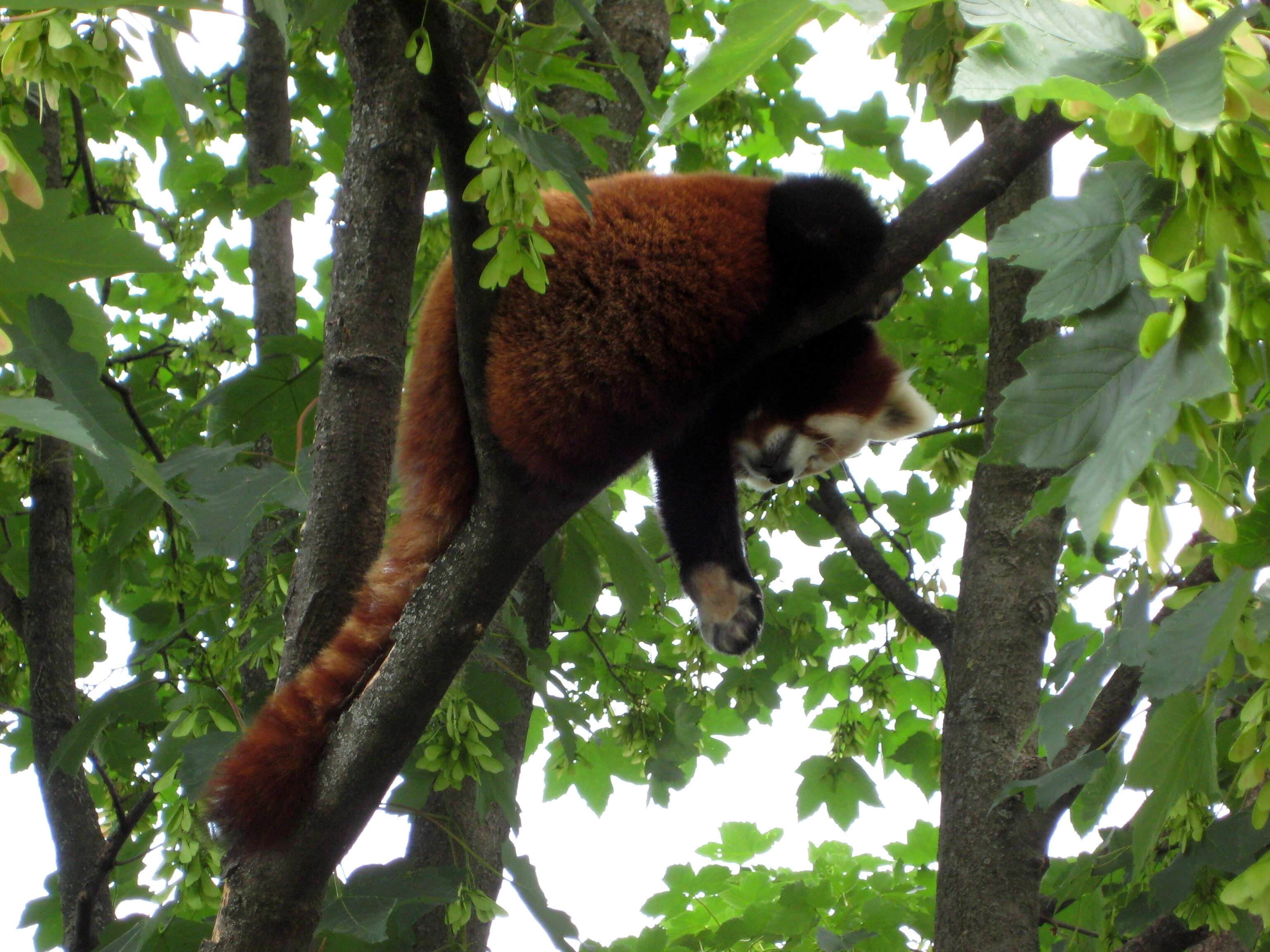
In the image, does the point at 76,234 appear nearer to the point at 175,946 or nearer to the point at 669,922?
the point at 175,946

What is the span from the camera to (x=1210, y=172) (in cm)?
88

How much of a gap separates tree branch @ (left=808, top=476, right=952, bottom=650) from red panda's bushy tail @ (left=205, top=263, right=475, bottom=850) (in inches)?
52.7

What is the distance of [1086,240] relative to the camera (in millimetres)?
1069

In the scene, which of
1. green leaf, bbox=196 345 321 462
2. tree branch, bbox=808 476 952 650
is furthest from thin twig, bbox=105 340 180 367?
tree branch, bbox=808 476 952 650

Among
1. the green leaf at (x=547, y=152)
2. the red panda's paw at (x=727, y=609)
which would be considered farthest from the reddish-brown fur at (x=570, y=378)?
the red panda's paw at (x=727, y=609)

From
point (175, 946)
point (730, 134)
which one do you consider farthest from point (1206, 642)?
point (730, 134)

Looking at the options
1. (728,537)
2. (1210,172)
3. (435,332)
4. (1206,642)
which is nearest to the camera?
(1210,172)

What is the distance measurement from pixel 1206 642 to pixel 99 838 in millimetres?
2614

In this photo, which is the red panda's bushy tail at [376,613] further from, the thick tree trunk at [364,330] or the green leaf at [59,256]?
the green leaf at [59,256]

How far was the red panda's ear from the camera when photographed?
9.07 feet

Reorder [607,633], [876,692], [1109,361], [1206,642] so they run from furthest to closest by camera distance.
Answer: [607,633] < [876,692] < [1206,642] < [1109,361]

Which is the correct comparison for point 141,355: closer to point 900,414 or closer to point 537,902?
point 537,902

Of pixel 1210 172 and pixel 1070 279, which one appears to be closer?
pixel 1210 172

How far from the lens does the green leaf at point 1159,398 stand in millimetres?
761
